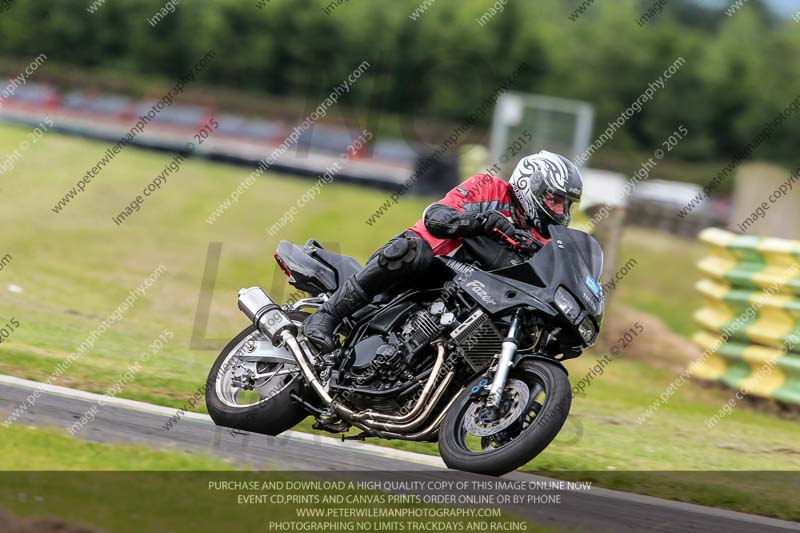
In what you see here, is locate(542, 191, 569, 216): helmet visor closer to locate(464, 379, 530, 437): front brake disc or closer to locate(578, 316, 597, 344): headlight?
locate(578, 316, 597, 344): headlight

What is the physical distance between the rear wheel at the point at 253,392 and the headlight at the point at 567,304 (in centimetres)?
182

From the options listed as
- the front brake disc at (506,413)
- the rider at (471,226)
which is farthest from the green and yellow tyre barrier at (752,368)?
the front brake disc at (506,413)

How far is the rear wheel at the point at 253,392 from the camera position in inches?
287

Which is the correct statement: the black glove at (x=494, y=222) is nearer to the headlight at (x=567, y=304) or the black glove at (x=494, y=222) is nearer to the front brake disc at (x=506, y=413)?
the headlight at (x=567, y=304)

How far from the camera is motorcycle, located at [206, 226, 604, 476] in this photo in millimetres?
6285

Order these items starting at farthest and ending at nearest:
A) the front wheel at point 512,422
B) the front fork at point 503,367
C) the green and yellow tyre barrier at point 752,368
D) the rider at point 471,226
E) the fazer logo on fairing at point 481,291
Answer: the green and yellow tyre barrier at point 752,368, the rider at point 471,226, the fazer logo on fairing at point 481,291, the front fork at point 503,367, the front wheel at point 512,422

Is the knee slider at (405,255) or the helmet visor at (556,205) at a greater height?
the helmet visor at (556,205)

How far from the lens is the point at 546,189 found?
22.5 ft

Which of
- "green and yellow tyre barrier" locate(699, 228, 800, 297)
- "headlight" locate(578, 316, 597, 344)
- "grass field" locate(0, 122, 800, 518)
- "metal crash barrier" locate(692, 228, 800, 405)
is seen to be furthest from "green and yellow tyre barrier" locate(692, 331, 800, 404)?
"headlight" locate(578, 316, 597, 344)

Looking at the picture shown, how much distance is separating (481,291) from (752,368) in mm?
6375

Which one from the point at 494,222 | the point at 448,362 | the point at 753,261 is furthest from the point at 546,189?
the point at 753,261

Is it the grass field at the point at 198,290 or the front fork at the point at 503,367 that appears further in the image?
the grass field at the point at 198,290

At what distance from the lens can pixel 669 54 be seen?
7138 cm

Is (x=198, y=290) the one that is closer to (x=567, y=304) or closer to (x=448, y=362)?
(x=448, y=362)
